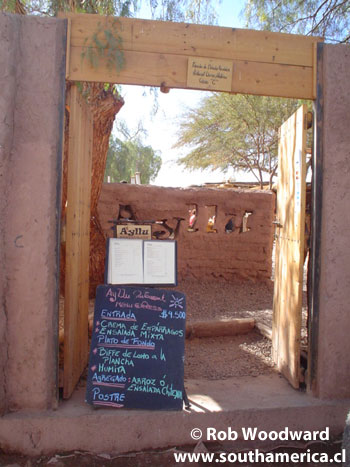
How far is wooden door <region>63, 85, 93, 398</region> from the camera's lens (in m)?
3.36

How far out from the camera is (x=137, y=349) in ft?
10.9

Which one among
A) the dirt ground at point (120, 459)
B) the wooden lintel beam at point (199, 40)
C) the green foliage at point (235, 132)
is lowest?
the dirt ground at point (120, 459)

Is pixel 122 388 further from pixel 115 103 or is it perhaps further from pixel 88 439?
pixel 115 103

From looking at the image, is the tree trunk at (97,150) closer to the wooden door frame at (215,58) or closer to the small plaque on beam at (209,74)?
the wooden door frame at (215,58)

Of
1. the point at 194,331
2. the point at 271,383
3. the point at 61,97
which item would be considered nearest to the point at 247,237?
the point at 194,331

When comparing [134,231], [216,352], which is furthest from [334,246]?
[216,352]

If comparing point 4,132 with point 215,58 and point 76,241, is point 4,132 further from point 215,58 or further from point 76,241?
point 215,58

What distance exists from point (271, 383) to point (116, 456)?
1585mm

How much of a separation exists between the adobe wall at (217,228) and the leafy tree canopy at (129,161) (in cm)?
1804

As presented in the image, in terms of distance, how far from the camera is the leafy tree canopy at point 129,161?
88.4 ft

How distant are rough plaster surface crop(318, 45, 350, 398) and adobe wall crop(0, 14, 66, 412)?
7.17 feet

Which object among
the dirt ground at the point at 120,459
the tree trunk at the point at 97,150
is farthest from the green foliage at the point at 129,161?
the dirt ground at the point at 120,459

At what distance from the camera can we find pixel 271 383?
3.88 m

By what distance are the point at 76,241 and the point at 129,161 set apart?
85.3ft
